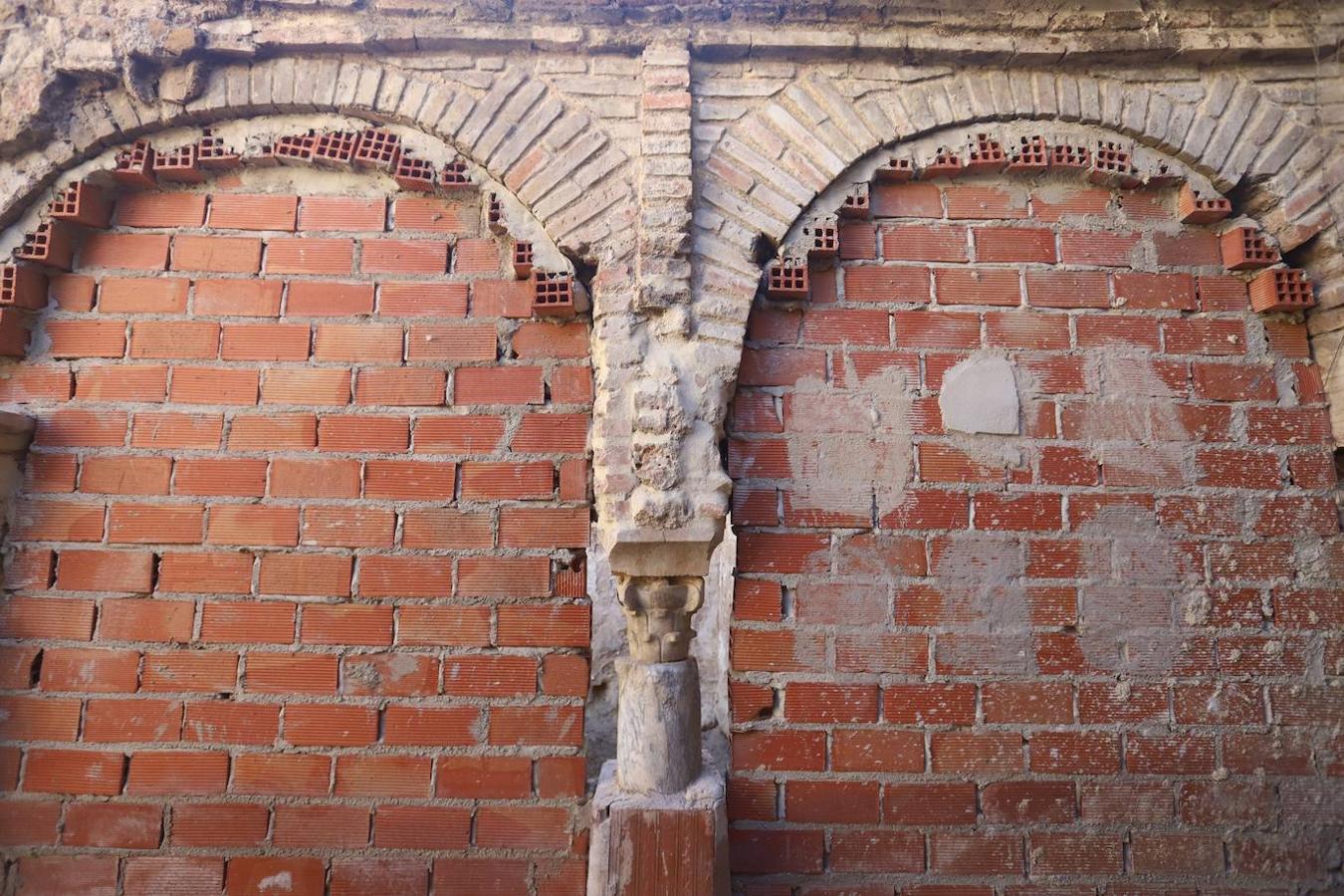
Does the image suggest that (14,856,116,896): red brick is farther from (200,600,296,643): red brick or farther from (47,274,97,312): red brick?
(47,274,97,312): red brick

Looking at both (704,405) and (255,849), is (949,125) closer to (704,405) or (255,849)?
(704,405)

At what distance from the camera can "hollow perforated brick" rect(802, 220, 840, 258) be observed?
229cm

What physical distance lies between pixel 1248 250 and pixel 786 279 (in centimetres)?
143

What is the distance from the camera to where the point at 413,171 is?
2322 mm

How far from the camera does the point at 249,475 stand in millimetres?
2230

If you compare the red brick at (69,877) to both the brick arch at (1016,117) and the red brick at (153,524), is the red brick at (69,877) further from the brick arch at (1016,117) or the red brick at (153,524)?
the brick arch at (1016,117)

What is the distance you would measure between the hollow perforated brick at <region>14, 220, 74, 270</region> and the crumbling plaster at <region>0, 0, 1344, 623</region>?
0.36 ft

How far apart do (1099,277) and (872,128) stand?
2.76ft

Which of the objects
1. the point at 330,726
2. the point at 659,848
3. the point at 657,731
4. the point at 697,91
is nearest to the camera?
the point at 659,848

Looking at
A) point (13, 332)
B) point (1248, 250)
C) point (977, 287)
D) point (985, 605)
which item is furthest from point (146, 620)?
point (1248, 250)

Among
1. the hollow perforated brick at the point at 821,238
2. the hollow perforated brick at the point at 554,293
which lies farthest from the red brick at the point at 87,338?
the hollow perforated brick at the point at 821,238

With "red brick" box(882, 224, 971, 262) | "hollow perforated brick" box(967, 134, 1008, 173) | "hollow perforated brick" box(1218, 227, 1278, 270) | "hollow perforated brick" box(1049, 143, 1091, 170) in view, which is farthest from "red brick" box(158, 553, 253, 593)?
"hollow perforated brick" box(1218, 227, 1278, 270)

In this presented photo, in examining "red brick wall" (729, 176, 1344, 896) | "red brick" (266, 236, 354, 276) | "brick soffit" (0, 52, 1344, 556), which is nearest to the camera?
"red brick wall" (729, 176, 1344, 896)

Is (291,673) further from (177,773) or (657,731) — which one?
(657,731)
